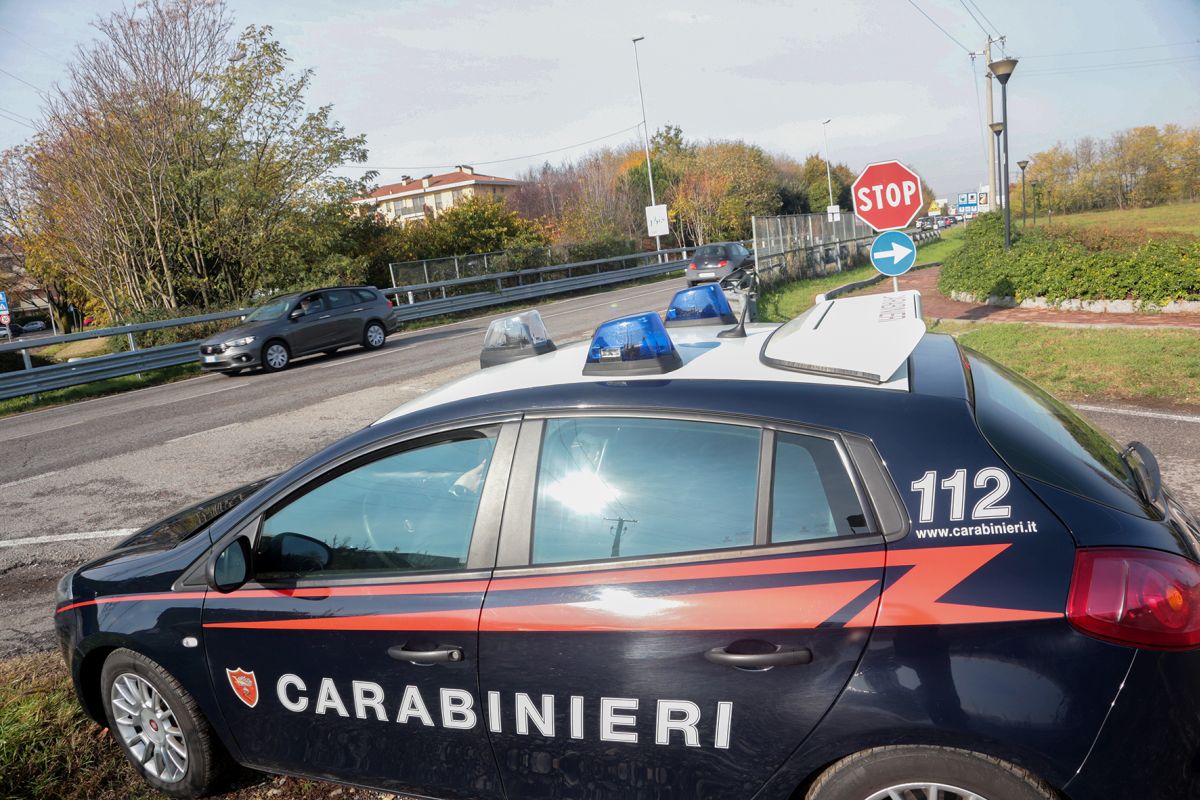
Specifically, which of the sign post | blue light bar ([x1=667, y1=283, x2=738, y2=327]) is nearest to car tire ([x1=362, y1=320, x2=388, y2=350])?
the sign post

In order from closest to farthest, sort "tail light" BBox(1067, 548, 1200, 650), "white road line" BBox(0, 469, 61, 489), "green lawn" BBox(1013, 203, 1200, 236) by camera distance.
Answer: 1. "tail light" BBox(1067, 548, 1200, 650)
2. "white road line" BBox(0, 469, 61, 489)
3. "green lawn" BBox(1013, 203, 1200, 236)

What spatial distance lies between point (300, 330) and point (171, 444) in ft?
24.8

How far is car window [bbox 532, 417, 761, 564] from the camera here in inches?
83.9

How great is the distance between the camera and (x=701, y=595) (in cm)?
202

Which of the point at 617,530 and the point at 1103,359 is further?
the point at 1103,359

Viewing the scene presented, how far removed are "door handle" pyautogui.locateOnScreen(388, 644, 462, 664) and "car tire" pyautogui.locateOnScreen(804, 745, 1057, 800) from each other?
994mm

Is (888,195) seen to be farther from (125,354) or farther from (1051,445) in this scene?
(125,354)

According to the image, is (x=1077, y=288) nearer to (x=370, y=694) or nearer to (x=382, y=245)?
(x=370, y=694)

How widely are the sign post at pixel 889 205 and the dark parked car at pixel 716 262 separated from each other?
15.0 meters

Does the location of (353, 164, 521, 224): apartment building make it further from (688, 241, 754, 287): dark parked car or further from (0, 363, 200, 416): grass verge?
(0, 363, 200, 416): grass verge

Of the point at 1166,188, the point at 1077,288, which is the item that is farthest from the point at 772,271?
the point at 1166,188

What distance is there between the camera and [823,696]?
191 cm

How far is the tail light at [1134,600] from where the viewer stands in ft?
5.85

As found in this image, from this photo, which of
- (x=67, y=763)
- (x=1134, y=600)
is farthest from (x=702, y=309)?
(x=67, y=763)
